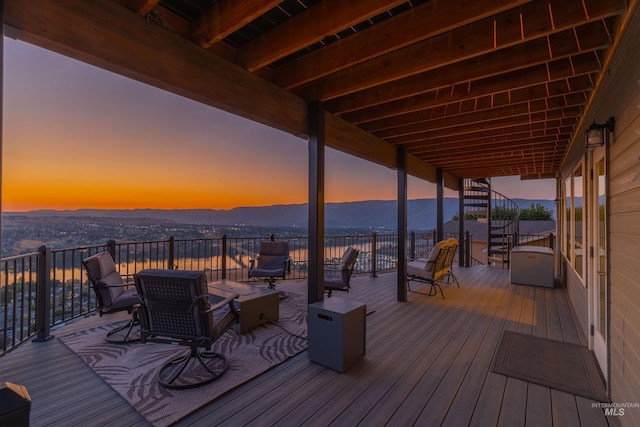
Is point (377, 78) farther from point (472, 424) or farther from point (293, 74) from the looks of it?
point (472, 424)

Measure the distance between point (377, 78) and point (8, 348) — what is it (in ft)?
14.7

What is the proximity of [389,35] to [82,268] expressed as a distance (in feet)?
13.4

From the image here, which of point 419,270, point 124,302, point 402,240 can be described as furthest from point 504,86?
point 124,302

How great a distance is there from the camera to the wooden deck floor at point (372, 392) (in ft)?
6.66

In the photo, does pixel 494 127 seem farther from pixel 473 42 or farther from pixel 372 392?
pixel 372 392

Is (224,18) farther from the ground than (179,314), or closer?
farther from the ground

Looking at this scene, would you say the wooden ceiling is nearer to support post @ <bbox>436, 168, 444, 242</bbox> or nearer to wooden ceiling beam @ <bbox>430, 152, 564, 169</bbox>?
wooden ceiling beam @ <bbox>430, 152, 564, 169</bbox>

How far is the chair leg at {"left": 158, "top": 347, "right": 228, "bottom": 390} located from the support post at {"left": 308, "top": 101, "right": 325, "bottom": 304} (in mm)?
1170

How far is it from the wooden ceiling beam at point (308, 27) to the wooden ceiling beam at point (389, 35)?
388 millimetres

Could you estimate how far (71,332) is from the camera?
134 inches

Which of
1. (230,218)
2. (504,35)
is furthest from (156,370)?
(230,218)

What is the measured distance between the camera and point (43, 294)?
122 inches

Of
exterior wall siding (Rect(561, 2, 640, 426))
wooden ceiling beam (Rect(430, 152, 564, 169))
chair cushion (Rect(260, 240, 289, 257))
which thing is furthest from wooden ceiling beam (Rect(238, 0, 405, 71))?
wooden ceiling beam (Rect(430, 152, 564, 169))

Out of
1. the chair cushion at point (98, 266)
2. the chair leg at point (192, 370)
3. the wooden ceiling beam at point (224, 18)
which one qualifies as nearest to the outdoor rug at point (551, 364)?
the chair leg at point (192, 370)
